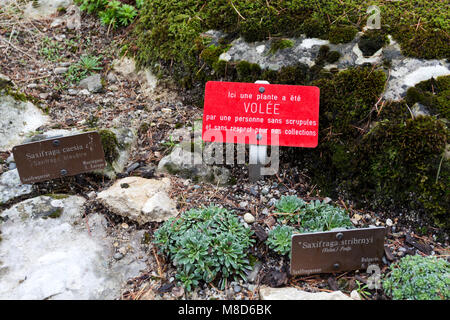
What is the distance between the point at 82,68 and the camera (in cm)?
546

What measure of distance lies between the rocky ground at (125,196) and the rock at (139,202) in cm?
1

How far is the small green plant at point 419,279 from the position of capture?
9.14 ft

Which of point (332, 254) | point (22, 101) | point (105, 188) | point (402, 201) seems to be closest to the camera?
point (332, 254)

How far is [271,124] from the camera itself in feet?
11.8

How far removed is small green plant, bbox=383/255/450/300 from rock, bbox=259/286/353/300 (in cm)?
44

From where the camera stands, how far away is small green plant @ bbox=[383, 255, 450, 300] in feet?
9.14

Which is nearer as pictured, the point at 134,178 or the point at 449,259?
the point at 449,259

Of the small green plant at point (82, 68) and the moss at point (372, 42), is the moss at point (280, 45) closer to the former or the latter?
the moss at point (372, 42)

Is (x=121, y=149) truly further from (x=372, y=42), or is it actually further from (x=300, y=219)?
(x=372, y=42)

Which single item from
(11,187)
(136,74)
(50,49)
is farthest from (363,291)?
(50,49)

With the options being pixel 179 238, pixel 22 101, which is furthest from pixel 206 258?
pixel 22 101

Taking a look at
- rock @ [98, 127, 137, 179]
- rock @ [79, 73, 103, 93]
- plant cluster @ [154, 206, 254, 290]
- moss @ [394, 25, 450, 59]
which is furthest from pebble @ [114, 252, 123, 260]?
moss @ [394, 25, 450, 59]

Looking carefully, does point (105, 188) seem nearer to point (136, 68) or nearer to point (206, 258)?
point (206, 258)
